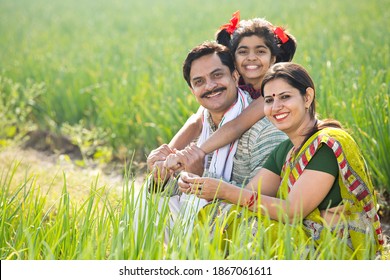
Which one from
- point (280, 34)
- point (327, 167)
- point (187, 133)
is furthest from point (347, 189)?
point (187, 133)

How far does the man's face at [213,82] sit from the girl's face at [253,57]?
0.38ft

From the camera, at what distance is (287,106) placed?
262 cm

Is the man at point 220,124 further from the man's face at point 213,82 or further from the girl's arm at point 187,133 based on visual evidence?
the girl's arm at point 187,133

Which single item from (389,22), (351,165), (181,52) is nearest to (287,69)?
(351,165)

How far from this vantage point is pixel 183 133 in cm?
358

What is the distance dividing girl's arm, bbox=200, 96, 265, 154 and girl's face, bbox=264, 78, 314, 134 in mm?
459

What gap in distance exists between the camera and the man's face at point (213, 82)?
3158 millimetres

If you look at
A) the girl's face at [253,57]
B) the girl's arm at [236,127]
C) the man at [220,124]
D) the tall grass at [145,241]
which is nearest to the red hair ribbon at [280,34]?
the girl's face at [253,57]

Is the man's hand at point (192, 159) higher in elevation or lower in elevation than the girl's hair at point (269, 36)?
lower

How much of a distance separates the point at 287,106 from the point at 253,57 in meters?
0.70

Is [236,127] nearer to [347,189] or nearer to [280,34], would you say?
[280,34]

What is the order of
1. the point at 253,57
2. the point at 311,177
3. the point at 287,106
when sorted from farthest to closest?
the point at 253,57
the point at 287,106
the point at 311,177

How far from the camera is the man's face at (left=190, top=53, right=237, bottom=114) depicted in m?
3.16

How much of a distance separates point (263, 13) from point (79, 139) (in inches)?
281
